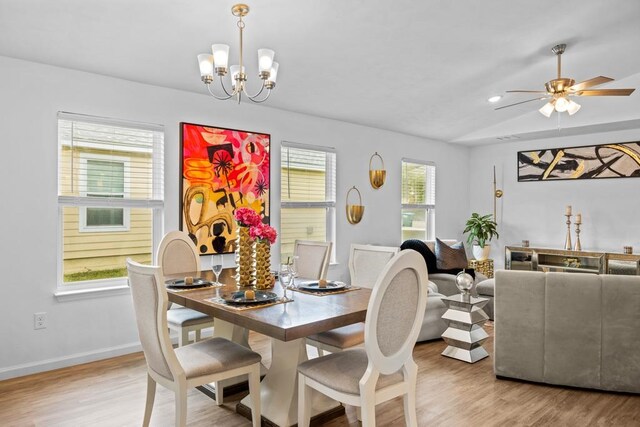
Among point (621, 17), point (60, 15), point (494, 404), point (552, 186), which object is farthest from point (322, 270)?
point (552, 186)

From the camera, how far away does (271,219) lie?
15.4 feet

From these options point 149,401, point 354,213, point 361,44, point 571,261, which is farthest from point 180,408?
point 571,261

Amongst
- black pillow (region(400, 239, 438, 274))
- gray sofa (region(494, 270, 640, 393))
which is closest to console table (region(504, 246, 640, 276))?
black pillow (region(400, 239, 438, 274))

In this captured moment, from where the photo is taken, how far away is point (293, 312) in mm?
2102

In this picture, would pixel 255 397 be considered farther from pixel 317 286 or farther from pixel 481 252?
pixel 481 252

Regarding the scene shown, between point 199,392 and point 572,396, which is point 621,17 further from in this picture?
point 199,392

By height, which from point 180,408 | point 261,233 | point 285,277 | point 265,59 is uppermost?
point 265,59

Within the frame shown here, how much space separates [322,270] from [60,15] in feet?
8.27

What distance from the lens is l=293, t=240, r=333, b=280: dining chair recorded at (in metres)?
3.44

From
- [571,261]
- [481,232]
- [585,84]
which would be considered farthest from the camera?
[481,232]

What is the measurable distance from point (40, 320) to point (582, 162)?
6.91m

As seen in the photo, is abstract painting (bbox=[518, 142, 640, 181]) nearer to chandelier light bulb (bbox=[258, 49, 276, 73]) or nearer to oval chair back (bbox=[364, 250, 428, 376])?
oval chair back (bbox=[364, 250, 428, 376])

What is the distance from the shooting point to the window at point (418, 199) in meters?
6.41

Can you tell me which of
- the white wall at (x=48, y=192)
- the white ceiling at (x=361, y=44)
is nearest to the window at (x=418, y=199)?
the white ceiling at (x=361, y=44)
